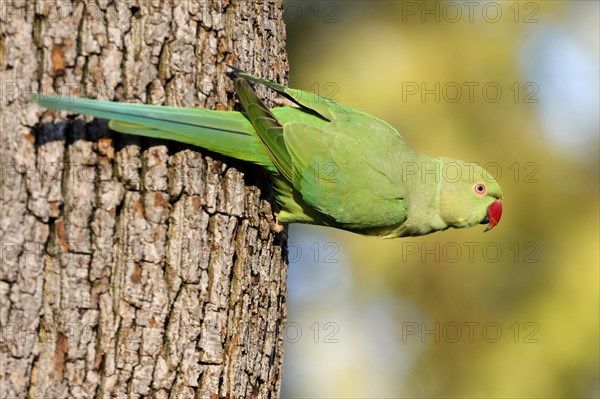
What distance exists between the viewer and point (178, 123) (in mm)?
3129

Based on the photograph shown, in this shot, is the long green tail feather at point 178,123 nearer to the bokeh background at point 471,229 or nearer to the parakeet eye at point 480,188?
the parakeet eye at point 480,188

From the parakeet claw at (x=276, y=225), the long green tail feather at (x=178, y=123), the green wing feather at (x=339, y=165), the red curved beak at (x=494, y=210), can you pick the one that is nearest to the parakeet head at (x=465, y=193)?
the red curved beak at (x=494, y=210)

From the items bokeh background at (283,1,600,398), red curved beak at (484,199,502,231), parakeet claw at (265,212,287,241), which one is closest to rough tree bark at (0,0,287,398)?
parakeet claw at (265,212,287,241)

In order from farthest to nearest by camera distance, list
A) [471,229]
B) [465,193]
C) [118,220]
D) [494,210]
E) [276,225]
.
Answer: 1. [471,229]
2. [494,210]
3. [465,193]
4. [276,225]
5. [118,220]

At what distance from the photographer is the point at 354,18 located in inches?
417

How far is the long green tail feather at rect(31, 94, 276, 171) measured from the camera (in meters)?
2.89

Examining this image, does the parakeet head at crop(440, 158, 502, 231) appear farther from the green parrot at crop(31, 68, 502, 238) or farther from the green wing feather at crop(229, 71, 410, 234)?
the green wing feather at crop(229, 71, 410, 234)

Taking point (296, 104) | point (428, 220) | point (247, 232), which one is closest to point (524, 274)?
point (428, 220)

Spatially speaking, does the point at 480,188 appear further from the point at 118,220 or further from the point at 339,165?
the point at 118,220

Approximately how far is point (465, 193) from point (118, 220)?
116 inches

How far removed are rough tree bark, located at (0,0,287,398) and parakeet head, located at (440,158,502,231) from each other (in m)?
2.15

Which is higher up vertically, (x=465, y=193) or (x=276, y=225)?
(x=465, y=193)

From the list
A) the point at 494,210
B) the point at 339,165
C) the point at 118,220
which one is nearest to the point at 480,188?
the point at 494,210

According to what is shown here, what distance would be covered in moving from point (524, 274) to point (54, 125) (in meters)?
8.42
